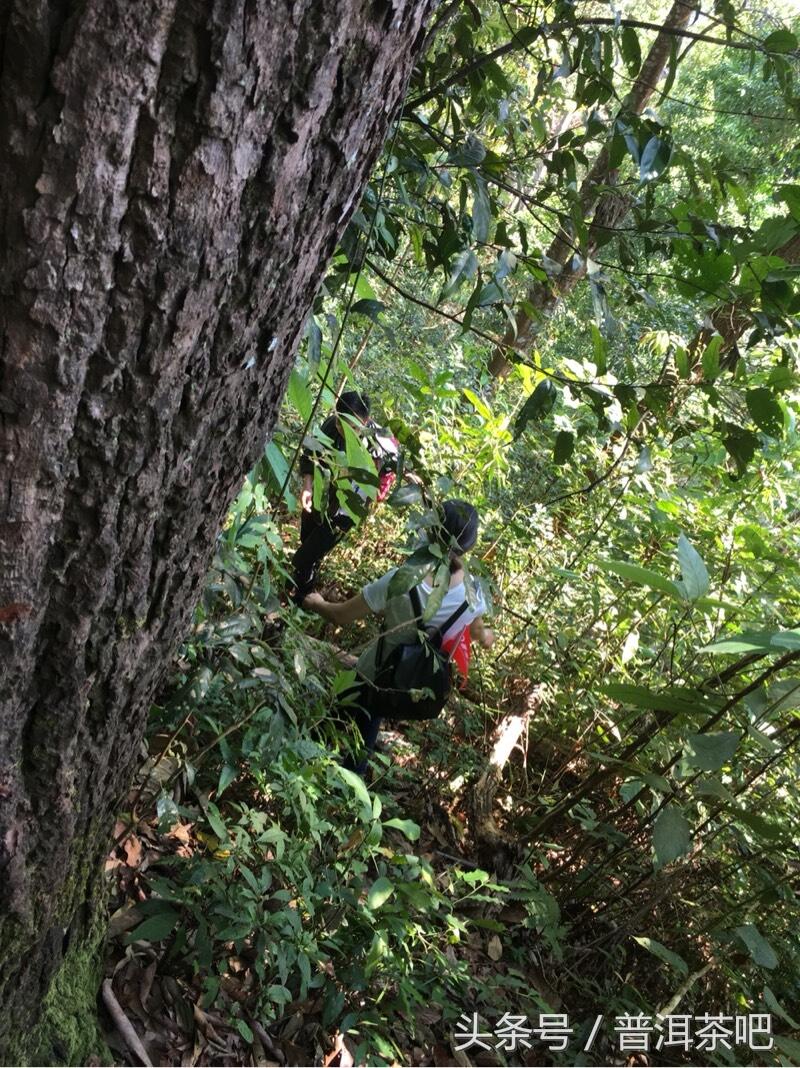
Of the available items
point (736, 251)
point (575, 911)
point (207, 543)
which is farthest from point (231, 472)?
point (575, 911)

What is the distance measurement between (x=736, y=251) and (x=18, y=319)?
1350mm

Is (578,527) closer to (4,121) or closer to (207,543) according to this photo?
(207,543)

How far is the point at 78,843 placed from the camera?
44.1 inches

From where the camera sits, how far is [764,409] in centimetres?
143

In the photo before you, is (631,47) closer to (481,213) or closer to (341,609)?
(481,213)

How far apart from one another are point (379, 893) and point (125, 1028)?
639 mm

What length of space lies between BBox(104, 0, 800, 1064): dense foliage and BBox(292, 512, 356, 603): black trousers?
32 centimetres

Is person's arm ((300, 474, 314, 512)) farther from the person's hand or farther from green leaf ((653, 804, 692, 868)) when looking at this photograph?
green leaf ((653, 804, 692, 868))

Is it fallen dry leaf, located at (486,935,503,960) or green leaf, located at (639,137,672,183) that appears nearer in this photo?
green leaf, located at (639,137,672,183)

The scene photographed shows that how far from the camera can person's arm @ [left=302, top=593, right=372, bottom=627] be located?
Result: 3090 mm

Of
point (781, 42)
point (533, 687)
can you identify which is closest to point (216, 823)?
point (781, 42)

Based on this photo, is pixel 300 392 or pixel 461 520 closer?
pixel 300 392

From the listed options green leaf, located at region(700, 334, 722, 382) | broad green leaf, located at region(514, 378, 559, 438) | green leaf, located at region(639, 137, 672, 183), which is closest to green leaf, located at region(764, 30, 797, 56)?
green leaf, located at region(639, 137, 672, 183)

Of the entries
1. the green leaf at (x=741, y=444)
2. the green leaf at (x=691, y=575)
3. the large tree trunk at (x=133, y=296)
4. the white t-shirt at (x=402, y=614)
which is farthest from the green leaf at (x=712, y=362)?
the white t-shirt at (x=402, y=614)
